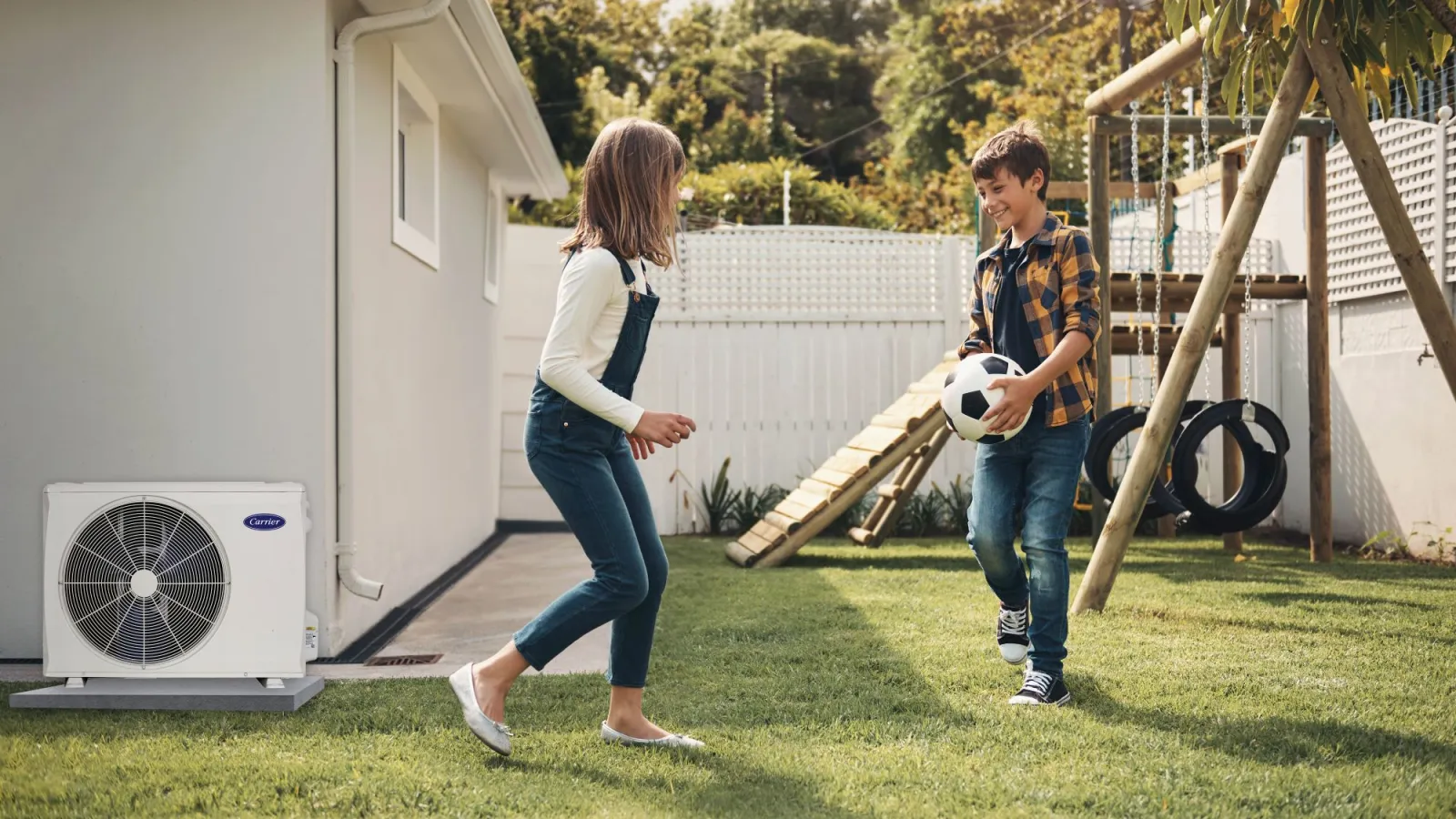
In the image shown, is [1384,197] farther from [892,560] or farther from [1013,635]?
[892,560]

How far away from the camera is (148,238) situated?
4.32 m

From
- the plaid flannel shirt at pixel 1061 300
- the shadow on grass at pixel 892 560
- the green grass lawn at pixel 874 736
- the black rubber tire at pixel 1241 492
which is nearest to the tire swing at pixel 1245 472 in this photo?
the black rubber tire at pixel 1241 492

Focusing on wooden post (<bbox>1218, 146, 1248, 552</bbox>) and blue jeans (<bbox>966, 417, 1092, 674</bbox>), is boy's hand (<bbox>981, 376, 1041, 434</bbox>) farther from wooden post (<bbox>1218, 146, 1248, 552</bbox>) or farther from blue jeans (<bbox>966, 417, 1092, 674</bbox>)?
wooden post (<bbox>1218, 146, 1248, 552</bbox>)

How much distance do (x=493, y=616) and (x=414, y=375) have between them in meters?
1.32

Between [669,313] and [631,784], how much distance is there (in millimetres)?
6770

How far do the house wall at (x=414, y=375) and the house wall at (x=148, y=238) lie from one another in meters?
0.40

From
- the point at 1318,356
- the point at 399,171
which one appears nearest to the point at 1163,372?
the point at 1318,356

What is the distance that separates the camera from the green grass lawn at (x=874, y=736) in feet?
8.65

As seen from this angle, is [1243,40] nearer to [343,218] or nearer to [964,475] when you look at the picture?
[343,218]

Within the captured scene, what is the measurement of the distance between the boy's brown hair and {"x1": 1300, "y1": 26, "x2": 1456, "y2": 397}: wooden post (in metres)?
1.80

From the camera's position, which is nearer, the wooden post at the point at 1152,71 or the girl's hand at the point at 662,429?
the girl's hand at the point at 662,429

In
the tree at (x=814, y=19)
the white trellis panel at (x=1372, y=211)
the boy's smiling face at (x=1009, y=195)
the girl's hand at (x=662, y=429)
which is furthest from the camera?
the tree at (x=814, y=19)

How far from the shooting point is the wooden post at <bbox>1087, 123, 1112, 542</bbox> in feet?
22.1

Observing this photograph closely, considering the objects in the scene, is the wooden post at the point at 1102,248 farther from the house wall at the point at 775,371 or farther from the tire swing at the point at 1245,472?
the house wall at the point at 775,371
